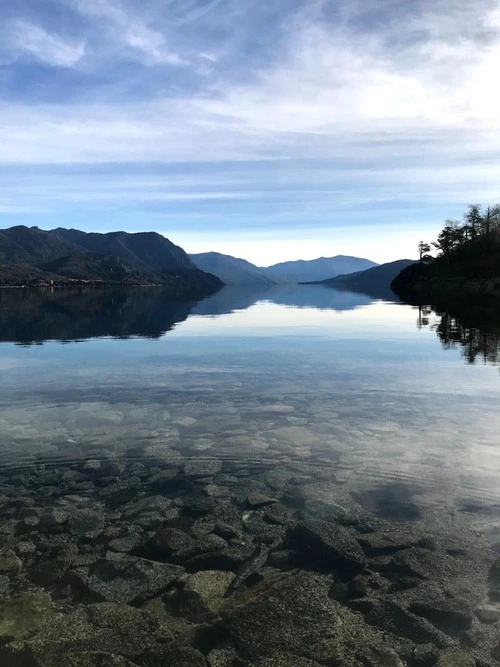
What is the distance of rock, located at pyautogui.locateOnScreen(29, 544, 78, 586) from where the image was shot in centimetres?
1012

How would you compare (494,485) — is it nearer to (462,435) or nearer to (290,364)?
(462,435)

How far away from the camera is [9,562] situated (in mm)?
10625

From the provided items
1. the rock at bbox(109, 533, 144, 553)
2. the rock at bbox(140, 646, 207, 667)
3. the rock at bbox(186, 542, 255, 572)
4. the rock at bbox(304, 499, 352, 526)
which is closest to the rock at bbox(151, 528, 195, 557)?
the rock at bbox(109, 533, 144, 553)

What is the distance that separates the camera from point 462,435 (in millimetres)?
18938

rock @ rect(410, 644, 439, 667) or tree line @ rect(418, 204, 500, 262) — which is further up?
tree line @ rect(418, 204, 500, 262)

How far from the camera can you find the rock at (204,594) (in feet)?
29.9

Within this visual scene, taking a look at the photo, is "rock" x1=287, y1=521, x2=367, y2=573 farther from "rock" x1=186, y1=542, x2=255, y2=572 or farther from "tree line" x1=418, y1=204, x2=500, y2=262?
"tree line" x1=418, y1=204, x2=500, y2=262

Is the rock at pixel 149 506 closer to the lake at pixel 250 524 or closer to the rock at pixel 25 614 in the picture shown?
the lake at pixel 250 524

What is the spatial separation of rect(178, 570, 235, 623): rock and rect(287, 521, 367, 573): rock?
200 cm

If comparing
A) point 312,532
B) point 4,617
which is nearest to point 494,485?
point 312,532

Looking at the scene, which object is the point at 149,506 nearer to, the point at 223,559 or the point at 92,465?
the point at 223,559

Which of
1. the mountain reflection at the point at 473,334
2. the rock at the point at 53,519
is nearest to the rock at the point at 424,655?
the rock at the point at 53,519

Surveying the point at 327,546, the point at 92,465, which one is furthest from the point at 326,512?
the point at 92,465

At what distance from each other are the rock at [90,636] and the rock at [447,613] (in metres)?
5.12
